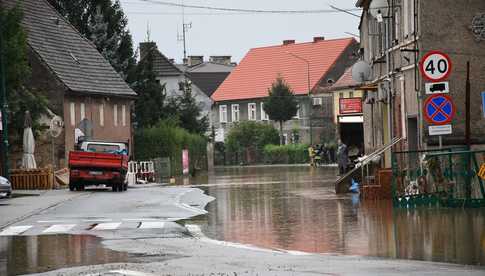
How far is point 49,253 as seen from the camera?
1758 centimetres

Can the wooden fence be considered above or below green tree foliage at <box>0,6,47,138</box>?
below

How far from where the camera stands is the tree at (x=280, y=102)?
358ft

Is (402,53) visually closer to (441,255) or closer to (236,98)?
(441,255)

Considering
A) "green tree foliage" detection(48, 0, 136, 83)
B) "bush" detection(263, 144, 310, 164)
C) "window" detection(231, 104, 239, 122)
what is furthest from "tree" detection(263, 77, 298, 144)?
"green tree foliage" detection(48, 0, 136, 83)

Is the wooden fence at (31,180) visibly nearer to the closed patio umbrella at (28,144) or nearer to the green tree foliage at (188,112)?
the closed patio umbrella at (28,144)

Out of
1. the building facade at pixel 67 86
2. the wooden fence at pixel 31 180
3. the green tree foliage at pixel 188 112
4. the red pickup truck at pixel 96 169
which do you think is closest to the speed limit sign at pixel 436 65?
the red pickup truck at pixel 96 169

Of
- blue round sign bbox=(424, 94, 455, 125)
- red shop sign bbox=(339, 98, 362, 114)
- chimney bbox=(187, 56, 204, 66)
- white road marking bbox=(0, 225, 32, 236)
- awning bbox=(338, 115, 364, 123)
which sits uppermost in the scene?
chimney bbox=(187, 56, 204, 66)

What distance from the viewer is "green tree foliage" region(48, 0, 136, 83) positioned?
75688mm

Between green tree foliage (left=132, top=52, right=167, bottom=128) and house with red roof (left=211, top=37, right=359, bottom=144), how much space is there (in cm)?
3222

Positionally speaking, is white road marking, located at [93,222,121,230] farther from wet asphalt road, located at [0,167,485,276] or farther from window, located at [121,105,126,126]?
window, located at [121,105,126,126]

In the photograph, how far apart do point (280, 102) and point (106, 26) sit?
1442 inches

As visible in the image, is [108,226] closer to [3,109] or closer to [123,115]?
[3,109]

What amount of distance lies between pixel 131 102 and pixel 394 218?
52921 millimetres

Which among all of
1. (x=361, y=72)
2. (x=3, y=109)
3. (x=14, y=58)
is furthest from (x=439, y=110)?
(x=14, y=58)
